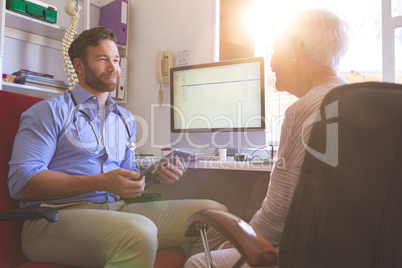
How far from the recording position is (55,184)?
1.16 metres

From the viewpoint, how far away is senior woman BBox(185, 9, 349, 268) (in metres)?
0.79

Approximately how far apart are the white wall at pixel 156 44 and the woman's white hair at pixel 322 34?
1340 mm

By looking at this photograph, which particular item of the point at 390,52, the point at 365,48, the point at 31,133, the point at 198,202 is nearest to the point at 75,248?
the point at 31,133

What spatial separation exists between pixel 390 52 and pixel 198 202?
132 cm

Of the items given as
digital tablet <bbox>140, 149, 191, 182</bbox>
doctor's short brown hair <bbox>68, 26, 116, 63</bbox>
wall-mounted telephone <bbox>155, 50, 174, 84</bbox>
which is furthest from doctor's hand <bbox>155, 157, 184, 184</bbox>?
wall-mounted telephone <bbox>155, 50, 174, 84</bbox>

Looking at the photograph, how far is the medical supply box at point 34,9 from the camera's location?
1975 mm

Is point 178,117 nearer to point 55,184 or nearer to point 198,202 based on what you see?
point 198,202

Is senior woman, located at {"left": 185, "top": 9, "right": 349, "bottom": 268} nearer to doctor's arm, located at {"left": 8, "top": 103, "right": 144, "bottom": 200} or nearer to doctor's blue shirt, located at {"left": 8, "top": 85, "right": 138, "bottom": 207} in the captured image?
doctor's arm, located at {"left": 8, "top": 103, "right": 144, "bottom": 200}

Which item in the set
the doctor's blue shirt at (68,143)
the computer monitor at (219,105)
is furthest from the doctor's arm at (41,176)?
the computer monitor at (219,105)

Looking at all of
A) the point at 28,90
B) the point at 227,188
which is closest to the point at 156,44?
the point at 28,90

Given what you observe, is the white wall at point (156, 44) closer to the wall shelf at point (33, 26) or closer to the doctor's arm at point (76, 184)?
the wall shelf at point (33, 26)

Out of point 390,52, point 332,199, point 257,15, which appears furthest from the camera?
point 257,15

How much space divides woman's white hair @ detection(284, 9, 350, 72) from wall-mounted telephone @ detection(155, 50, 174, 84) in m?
1.49

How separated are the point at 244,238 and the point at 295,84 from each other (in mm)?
604
